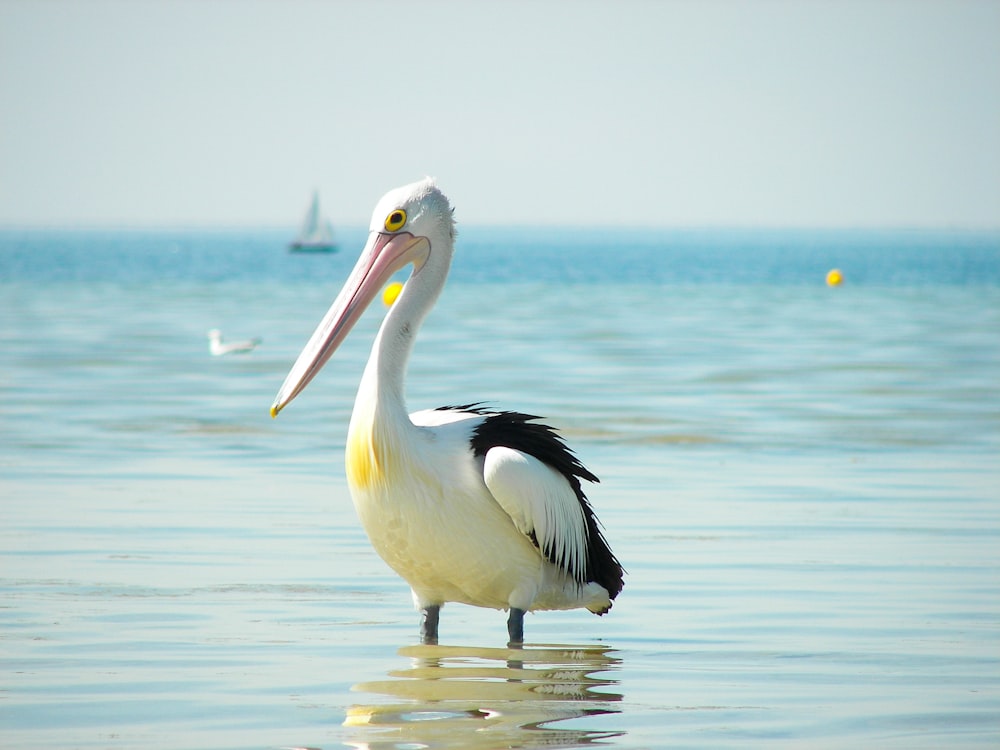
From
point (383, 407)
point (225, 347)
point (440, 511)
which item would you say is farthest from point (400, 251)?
point (225, 347)

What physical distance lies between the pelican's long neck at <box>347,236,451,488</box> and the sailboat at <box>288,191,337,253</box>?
244 ft

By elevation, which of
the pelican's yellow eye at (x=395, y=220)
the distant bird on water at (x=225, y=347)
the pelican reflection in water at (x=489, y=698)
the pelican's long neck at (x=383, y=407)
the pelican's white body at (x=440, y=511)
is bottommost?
the pelican reflection in water at (x=489, y=698)

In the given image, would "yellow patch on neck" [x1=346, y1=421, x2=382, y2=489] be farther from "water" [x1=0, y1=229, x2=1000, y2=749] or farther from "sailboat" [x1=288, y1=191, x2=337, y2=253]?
"sailboat" [x1=288, y1=191, x2=337, y2=253]

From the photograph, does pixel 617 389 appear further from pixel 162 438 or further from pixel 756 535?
pixel 756 535

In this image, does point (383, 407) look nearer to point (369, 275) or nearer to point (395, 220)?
point (369, 275)

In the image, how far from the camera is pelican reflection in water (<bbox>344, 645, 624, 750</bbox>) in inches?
158

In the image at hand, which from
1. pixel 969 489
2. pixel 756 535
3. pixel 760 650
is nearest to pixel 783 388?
pixel 969 489

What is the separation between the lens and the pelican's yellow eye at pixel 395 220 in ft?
17.0

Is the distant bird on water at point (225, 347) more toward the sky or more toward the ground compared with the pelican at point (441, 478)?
more toward the ground

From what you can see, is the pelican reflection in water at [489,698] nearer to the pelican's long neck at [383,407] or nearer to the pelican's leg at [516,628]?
the pelican's leg at [516,628]

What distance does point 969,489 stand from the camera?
8.52m

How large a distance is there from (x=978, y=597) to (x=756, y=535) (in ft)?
4.58

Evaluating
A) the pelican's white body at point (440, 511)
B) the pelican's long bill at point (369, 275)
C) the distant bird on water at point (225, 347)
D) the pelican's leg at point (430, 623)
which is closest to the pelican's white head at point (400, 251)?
the pelican's long bill at point (369, 275)

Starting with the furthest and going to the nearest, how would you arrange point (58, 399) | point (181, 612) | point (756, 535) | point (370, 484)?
point (58, 399) < point (756, 535) < point (181, 612) < point (370, 484)
